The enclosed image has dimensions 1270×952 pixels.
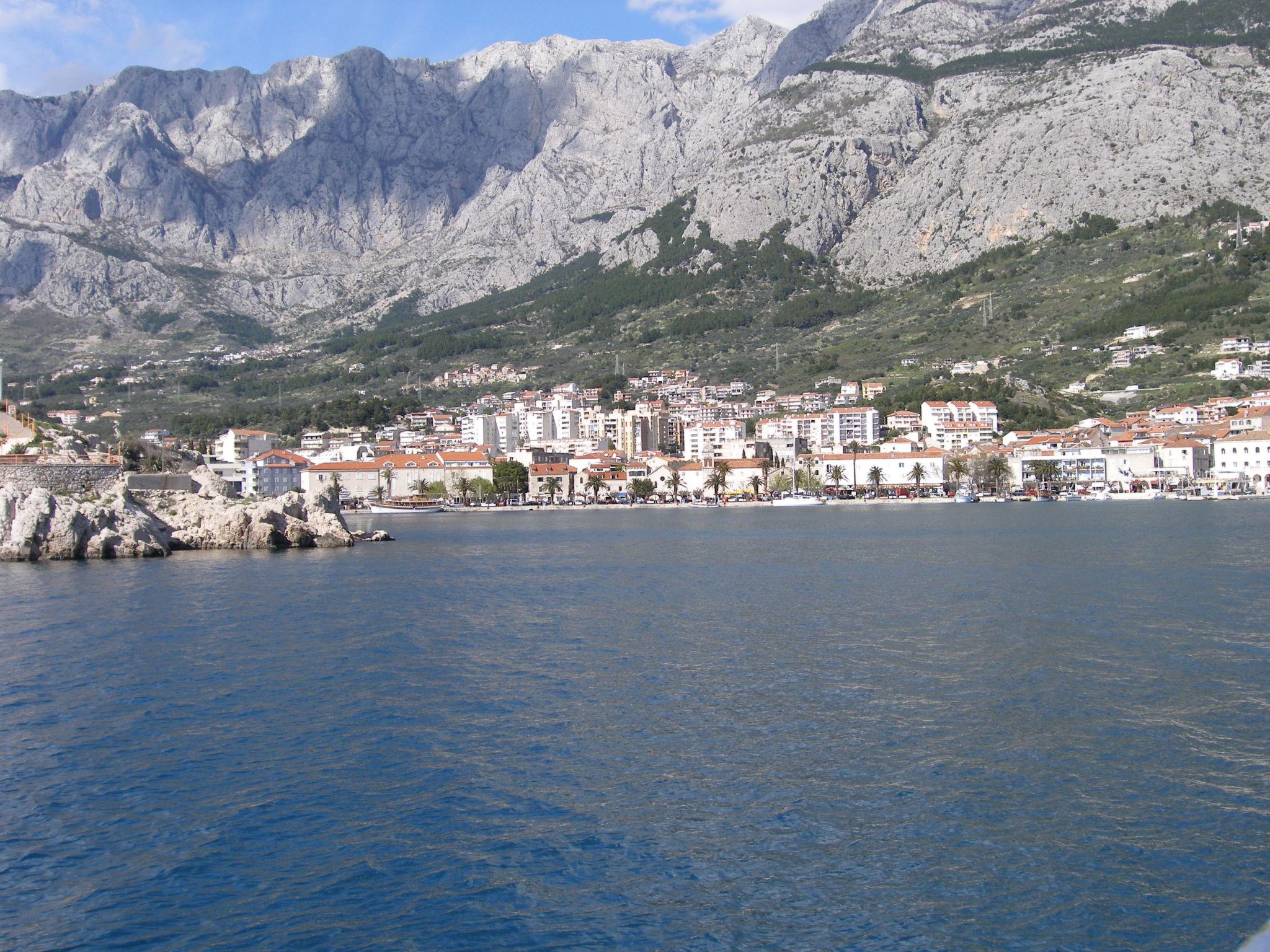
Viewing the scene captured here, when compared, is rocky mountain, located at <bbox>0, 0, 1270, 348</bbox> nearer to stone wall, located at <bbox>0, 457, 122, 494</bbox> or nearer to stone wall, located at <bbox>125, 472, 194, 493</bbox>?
stone wall, located at <bbox>125, 472, 194, 493</bbox>

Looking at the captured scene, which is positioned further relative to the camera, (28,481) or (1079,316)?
(1079,316)

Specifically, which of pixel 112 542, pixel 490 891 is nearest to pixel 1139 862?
pixel 490 891

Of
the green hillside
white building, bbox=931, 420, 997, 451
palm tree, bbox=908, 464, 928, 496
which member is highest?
the green hillside

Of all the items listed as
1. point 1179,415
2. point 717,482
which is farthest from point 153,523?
point 1179,415

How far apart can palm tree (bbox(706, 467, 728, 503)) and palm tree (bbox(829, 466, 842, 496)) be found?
404 inches

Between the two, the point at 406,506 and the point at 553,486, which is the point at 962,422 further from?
the point at 406,506

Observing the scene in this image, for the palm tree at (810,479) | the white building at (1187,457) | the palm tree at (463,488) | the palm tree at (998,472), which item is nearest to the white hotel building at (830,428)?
the palm tree at (810,479)

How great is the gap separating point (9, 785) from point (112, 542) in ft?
105

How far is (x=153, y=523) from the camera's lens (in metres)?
45.1

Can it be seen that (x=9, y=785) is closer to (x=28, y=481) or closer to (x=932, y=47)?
(x=28, y=481)

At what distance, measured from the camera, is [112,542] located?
4244 centimetres

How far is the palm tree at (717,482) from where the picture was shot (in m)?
107

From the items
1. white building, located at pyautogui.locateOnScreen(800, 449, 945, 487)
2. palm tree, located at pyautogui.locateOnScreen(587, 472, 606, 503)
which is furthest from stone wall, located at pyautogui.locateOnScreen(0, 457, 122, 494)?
white building, located at pyautogui.locateOnScreen(800, 449, 945, 487)

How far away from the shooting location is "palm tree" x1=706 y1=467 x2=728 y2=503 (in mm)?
107312
